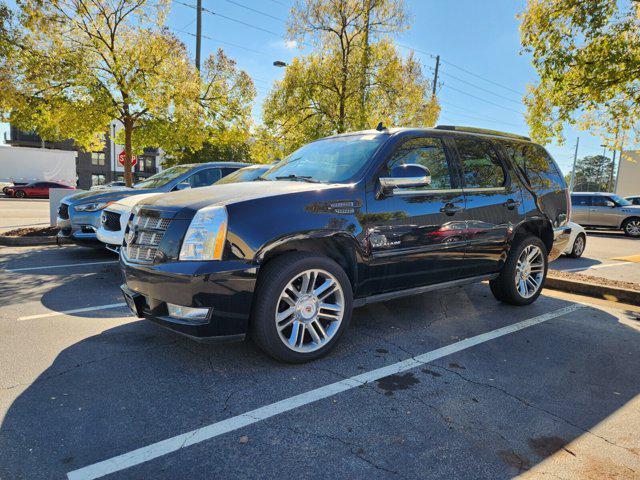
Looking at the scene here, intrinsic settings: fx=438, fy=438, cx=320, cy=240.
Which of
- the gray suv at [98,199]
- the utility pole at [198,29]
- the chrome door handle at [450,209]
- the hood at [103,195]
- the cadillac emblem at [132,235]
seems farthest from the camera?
the utility pole at [198,29]

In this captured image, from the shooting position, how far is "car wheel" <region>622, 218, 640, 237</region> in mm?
17453

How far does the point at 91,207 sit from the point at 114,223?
101 centimetres

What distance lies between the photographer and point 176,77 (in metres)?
11.2

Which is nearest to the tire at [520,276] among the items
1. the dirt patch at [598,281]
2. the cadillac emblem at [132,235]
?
the dirt patch at [598,281]

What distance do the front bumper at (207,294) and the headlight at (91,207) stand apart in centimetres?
480

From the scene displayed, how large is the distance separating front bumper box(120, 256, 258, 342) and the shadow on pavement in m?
0.38

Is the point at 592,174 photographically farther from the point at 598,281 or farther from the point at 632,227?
the point at 598,281

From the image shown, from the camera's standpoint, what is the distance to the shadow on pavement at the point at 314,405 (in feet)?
7.22

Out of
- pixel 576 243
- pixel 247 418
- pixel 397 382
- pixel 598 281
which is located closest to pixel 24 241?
pixel 247 418

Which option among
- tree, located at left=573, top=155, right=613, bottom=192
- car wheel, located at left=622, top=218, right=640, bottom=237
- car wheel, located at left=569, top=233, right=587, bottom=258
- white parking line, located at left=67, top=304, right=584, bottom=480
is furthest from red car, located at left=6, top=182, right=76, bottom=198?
tree, located at left=573, top=155, right=613, bottom=192

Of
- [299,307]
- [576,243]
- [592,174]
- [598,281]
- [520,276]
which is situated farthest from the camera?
[592,174]

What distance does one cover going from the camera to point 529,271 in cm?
524

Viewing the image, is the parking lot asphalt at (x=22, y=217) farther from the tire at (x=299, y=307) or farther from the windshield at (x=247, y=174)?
the tire at (x=299, y=307)

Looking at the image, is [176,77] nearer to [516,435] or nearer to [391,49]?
[391,49]
